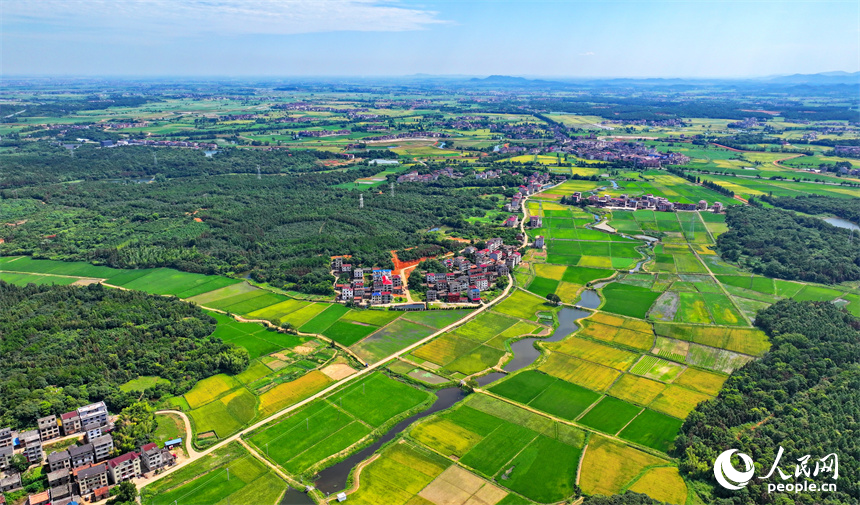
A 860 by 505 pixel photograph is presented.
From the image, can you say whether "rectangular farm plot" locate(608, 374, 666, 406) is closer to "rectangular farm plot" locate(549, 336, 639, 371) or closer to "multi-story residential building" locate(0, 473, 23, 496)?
"rectangular farm plot" locate(549, 336, 639, 371)

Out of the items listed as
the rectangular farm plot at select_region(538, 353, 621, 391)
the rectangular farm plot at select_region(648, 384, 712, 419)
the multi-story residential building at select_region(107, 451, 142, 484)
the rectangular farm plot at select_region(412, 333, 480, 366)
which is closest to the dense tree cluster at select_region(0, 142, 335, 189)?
the rectangular farm plot at select_region(412, 333, 480, 366)

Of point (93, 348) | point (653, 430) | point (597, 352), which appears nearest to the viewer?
point (653, 430)

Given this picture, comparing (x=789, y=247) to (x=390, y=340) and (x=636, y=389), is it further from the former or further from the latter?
(x=390, y=340)

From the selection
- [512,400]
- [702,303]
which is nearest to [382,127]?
[702,303]

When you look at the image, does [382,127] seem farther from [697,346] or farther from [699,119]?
[697,346]

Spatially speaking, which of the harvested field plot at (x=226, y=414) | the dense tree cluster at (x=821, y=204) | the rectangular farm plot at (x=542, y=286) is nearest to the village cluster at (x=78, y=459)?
the harvested field plot at (x=226, y=414)

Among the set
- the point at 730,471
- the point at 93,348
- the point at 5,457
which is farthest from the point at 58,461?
the point at 730,471
